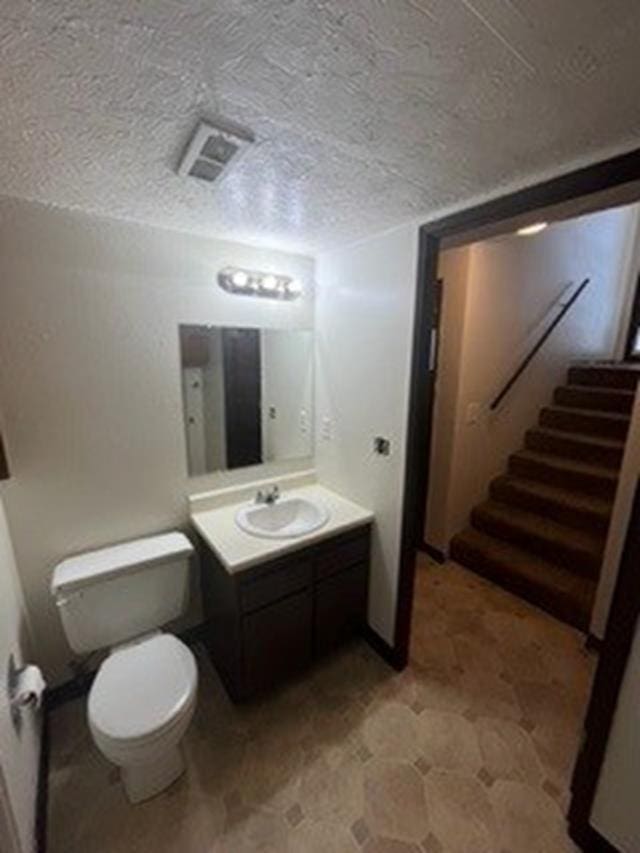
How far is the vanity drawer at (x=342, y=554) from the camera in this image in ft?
5.98

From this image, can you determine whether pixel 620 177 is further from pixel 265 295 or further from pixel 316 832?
pixel 316 832

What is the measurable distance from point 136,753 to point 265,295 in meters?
1.96

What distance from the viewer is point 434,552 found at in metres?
3.00

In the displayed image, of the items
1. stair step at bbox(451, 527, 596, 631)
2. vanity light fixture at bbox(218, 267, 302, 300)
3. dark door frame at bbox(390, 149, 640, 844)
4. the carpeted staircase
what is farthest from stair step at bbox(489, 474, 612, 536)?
vanity light fixture at bbox(218, 267, 302, 300)

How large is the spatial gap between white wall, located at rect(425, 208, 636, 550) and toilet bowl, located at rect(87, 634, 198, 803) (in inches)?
81.9

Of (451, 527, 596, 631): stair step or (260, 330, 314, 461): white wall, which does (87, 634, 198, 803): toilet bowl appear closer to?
(260, 330, 314, 461): white wall

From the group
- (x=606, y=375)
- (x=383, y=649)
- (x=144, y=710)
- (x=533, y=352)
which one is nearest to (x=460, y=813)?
(x=383, y=649)

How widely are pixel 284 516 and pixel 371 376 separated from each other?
90 centimetres

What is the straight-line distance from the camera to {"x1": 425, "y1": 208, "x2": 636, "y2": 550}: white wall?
2648 mm

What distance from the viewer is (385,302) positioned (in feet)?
5.83

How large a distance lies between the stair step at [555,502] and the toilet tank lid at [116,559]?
239 cm

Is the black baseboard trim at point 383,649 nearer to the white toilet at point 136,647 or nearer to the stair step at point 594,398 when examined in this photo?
the white toilet at point 136,647

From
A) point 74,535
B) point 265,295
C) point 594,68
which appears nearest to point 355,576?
point 74,535

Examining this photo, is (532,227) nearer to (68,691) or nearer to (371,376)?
(371,376)
